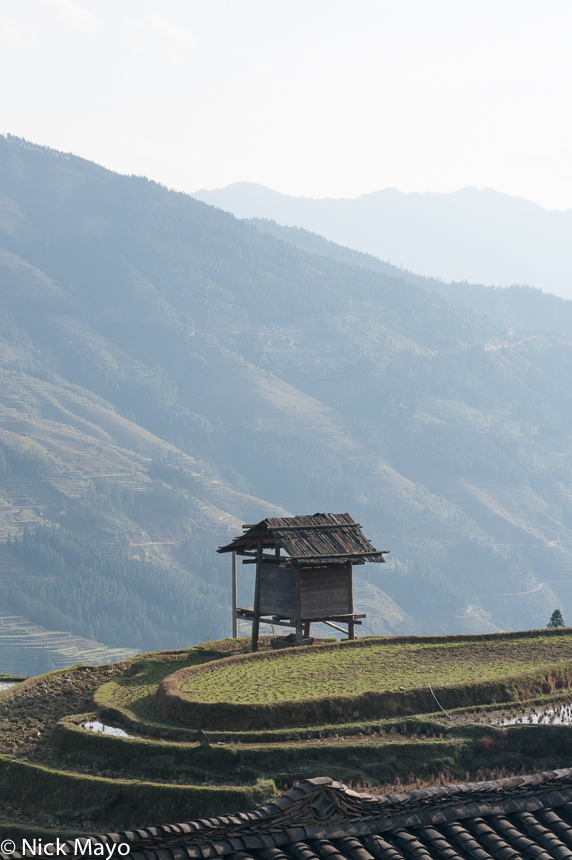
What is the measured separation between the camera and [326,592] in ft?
113

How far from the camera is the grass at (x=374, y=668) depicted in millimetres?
26513

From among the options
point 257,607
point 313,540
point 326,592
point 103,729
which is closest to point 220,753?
point 103,729

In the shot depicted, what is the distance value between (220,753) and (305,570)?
12.3 meters

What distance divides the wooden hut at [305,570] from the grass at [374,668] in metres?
1.47

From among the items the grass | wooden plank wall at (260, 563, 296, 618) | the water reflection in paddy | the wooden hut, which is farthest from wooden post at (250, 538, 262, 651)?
the water reflection in paddy

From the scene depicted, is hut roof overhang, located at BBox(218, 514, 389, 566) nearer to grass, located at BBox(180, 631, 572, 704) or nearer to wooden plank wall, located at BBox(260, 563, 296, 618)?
wooden plank wall, located at BBox(260, 563, 296, 618)

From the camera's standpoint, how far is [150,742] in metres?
23.1

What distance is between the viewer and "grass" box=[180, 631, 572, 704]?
87.0 feet

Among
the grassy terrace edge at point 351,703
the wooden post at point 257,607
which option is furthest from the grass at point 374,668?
the wooden post at point 257,607

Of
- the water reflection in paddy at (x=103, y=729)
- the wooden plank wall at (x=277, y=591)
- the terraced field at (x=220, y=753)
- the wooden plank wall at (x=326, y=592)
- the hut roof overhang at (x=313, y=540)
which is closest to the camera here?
the terraced field at (x=220, y=753)

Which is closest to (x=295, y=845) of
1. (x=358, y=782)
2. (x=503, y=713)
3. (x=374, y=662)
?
(x=358, y=782)

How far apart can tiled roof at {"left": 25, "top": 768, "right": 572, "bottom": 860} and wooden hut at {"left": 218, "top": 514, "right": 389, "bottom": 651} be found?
21842 millimetres

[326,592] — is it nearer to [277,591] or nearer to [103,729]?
[277,591]

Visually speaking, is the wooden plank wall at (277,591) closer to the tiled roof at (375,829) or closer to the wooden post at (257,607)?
the wooden post at (257,607)
